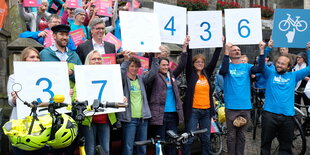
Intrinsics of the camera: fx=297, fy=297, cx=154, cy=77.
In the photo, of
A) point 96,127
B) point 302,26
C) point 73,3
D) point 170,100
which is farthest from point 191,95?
point 73,3

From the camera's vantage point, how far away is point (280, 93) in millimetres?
5012

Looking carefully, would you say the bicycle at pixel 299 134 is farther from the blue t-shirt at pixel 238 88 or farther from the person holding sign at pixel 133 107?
the person holding sign at pixel 133 107

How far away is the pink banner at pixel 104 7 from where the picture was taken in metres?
6.70

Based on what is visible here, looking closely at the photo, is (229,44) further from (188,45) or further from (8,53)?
(8,53)

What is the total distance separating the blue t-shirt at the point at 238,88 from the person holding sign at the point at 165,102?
0.90 meters

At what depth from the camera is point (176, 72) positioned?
17.1ft

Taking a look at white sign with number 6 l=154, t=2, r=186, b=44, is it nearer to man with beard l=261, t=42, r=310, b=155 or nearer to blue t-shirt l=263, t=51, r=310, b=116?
blue t-shirt l=263, t=51, r=310, b=116

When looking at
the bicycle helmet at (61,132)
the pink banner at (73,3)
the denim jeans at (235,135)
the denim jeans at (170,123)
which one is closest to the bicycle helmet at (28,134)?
the bicycle helmet at (61,132)

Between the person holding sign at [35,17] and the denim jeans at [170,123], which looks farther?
the person holding sign at [35,17]

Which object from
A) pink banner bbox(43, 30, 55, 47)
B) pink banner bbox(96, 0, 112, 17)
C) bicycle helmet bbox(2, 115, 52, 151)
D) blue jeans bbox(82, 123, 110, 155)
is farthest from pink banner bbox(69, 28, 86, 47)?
bicycle helmet bbox(2, 115, 52, 151)

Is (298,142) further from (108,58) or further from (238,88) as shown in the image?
(108,58)

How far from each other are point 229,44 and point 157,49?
51.6 inches

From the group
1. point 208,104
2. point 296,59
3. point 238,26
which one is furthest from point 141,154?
point 296,59

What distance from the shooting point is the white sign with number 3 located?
3.26m
